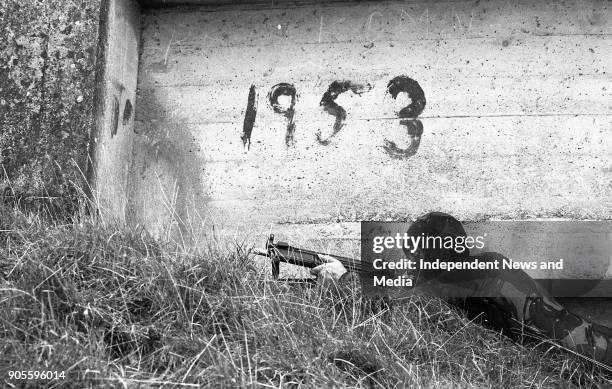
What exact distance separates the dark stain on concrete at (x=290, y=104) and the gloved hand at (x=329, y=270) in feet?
3.63

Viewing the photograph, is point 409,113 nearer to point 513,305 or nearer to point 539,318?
point 513,305

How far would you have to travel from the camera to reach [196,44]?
16.1 feet

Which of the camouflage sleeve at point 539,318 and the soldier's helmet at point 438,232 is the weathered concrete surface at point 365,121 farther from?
the camouflage sleeve at point 539,318

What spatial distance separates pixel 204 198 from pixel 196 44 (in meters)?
1.12

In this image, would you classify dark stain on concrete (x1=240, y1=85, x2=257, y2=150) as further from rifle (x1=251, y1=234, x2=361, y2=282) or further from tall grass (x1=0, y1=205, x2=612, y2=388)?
tall grass (x1=0, y1=205, x2=612, y2=388)

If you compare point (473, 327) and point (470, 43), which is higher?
point (470, 43)

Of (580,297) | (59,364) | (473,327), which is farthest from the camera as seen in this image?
(580,297)

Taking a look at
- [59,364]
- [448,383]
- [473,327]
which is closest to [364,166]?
[473,327]

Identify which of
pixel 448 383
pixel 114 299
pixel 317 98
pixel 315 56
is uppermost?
pixel 315 56

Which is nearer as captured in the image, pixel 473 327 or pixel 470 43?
pixel 473 327

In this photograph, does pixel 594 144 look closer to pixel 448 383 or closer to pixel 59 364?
pixel 448 383

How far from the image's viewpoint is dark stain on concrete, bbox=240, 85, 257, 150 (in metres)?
4.76

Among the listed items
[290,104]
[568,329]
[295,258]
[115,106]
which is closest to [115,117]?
[115,106]

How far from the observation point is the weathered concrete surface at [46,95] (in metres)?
4.18
